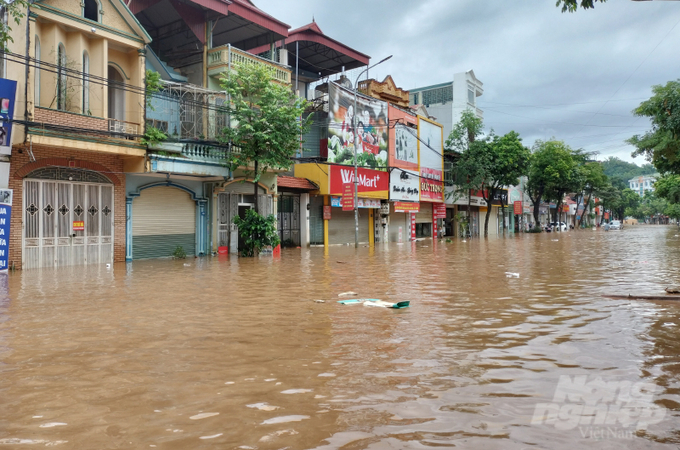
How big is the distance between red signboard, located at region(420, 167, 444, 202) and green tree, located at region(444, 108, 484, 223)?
1.70 metres

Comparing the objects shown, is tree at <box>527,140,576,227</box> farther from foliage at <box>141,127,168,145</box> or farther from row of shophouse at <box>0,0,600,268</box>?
foliage at <box>141,127,168,145</box>

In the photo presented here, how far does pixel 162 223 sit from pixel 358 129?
15748mm

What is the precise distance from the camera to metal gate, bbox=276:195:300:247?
28672 millimetres

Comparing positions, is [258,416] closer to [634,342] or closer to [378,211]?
[634,342]

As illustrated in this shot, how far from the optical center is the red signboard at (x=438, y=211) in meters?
43.6

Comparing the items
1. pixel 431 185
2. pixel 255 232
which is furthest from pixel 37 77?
pixel 431 185

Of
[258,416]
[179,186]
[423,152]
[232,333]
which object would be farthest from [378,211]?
[258,416]

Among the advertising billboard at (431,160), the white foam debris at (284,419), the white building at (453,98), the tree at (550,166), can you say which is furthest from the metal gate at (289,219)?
the tree at (550,166)

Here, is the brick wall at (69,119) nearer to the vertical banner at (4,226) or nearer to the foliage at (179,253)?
the vertical banner at (4,226)

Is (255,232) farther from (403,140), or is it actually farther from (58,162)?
(403,140)

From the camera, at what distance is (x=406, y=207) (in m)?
37.8

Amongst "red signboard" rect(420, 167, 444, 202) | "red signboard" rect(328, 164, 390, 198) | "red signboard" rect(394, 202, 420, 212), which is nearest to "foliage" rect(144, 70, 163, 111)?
"red signboard" rect(328, 164, 390, 198)

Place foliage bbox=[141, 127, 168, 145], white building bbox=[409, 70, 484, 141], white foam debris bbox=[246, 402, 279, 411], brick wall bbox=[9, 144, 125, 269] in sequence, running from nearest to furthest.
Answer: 1. white foam debris bbox=[246, 402, 279, 411]
2. brick wall bbox=[9, 144, 125, 269]
3. foliage bbox=[141, 127, 168, 145]
4. white building bbox=[409, 70, 484, 141]

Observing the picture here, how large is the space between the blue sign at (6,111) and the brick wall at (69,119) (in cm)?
91
